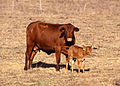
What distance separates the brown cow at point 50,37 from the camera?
44.7 ft

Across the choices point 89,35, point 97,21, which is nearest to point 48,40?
point 89,35

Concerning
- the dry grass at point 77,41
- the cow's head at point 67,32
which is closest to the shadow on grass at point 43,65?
the dry grass at point 77,41

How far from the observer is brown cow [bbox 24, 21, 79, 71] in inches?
536

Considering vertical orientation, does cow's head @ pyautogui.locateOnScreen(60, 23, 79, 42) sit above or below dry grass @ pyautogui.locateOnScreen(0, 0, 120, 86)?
above

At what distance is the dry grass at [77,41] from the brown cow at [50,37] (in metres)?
0.80

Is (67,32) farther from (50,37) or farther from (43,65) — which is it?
(43,65)

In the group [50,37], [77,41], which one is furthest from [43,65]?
[77,41]

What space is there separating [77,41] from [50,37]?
340 inches

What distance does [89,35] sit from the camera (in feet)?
81.8

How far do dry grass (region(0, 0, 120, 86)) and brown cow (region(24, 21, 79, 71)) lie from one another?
804 mm

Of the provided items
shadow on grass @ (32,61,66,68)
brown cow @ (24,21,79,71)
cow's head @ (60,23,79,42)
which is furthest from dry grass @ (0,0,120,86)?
cow's head @ (60,23,79,42)

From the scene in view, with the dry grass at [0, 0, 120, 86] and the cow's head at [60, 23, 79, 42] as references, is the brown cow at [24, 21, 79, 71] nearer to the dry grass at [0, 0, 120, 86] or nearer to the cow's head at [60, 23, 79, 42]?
the cow's head at [60, 23, 79, 42]

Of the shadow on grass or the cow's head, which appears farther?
the shadow on grass

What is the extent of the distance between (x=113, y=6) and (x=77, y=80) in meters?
30.4
